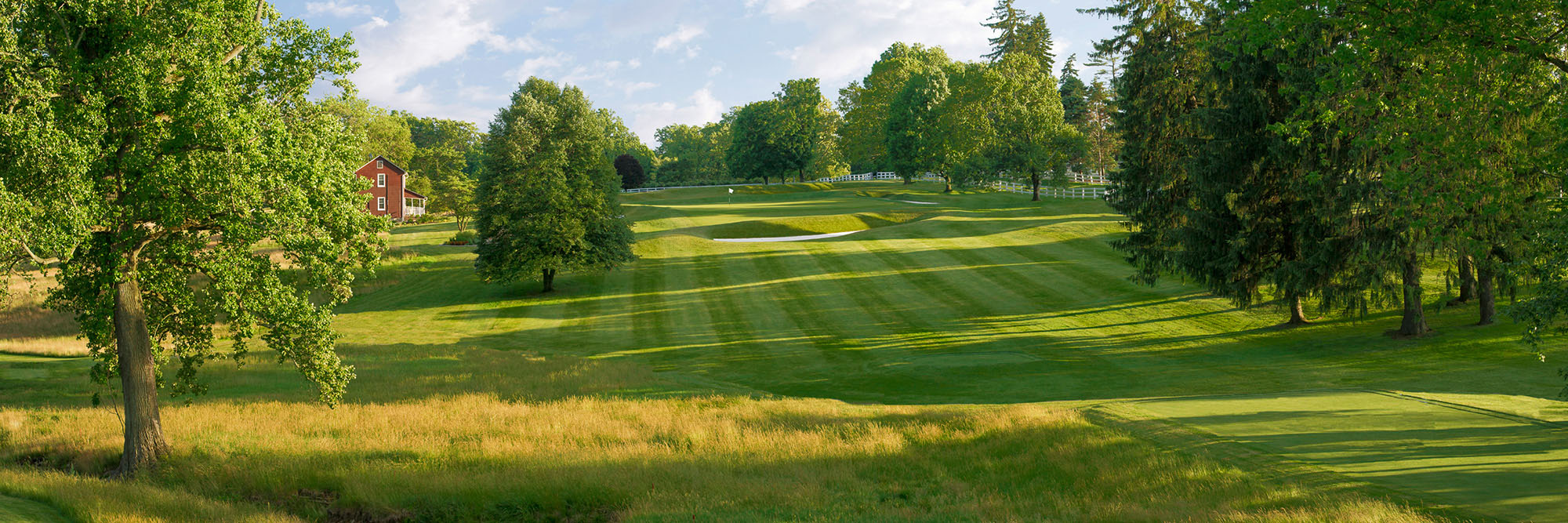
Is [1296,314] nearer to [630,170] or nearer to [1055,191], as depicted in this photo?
[1055,191]

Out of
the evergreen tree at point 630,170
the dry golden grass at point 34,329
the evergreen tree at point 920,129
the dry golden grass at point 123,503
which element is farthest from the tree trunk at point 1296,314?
the evergreen tree at point 630,170

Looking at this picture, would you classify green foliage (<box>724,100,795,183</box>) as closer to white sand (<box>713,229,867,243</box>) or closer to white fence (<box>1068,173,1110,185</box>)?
white fence (<box>1068,173,1110,185</box>)

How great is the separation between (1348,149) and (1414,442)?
14.2m

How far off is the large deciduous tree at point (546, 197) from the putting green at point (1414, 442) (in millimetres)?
33402

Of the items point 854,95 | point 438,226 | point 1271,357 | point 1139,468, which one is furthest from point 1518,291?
point 854,95

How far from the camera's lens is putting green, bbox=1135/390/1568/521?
33.4 feet

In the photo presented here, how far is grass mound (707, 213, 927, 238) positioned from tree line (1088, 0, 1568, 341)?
29.0m

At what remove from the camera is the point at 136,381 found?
49.1 ft

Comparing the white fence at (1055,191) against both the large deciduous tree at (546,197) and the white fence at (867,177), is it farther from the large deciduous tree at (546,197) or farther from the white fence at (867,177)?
the large deciduous tree at (546,197)

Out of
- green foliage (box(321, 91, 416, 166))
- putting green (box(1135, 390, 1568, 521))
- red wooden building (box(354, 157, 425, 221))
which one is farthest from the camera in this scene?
green foliage (box(321, 91, 416, 166))

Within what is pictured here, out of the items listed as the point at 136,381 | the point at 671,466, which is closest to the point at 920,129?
the point at 671,466

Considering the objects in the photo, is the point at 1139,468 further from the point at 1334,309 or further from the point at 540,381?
the point at 1334,309

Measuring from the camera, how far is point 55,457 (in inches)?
631

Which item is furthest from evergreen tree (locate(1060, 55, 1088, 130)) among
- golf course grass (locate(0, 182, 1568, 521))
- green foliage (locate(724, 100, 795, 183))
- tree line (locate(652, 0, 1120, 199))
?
golf course grass (locate(0, 182, 1568, 521))
